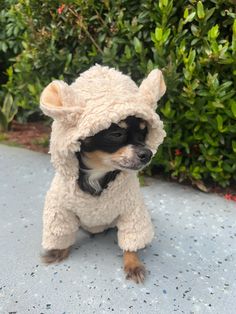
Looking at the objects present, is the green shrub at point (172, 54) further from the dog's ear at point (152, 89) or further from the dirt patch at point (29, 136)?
the dog's ear at point (152, 89)

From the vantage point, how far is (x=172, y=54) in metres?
2.76

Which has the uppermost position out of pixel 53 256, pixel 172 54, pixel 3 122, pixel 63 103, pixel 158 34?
pixel 158 34

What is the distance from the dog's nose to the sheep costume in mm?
128

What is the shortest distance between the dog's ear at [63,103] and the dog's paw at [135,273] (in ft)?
2.98

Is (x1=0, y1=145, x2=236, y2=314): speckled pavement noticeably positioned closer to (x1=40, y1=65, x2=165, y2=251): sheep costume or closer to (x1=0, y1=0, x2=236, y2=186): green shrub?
(x1=40, y1=65, x2=165, y2=251): sheep costume

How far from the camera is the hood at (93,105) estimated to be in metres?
1.67

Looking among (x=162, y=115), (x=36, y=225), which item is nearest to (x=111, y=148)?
(x=36, y=225)

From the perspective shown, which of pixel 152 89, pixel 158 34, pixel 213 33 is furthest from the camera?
pixel 158 34

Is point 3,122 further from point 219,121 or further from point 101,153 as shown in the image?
point 101,153

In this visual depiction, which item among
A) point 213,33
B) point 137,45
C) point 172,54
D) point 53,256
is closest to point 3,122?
point 137,45

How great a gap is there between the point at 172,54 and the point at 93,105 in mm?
1257

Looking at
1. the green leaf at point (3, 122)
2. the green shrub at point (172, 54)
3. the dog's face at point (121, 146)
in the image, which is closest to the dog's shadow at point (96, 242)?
the dog's face at point (121, 146)

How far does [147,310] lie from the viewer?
1.95 metres

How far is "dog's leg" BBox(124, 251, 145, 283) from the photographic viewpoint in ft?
6.99
